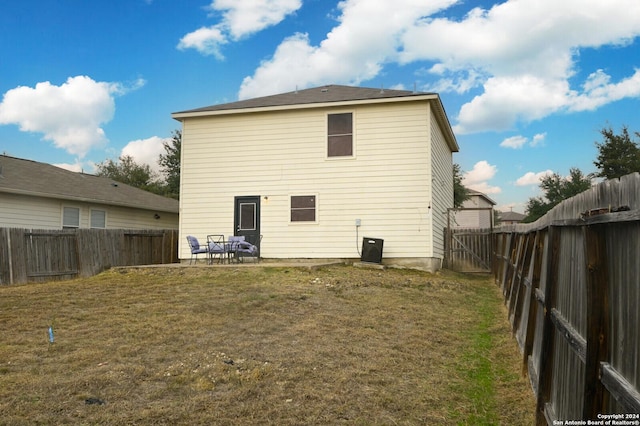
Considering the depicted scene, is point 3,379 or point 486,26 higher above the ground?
point 486,26

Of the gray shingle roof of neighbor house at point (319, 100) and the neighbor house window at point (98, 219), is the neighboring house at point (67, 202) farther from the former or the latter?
the gray shingle roof of neighbor house at point (319, 100)

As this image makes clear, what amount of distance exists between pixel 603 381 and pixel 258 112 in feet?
47.7

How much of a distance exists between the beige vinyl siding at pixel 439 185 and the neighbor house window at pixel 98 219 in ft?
41.4

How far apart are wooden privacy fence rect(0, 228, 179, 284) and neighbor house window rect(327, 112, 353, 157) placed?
24.7 ft

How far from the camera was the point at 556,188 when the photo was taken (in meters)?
44.8

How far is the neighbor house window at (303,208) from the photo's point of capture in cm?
1531

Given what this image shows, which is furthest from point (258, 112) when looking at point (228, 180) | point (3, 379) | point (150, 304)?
point (3, 379)

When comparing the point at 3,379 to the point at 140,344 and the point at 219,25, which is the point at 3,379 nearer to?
the point at 140,344

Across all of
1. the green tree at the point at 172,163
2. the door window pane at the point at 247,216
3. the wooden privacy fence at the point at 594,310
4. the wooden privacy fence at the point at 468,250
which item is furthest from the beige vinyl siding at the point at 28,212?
the green tree at the point at 172,163

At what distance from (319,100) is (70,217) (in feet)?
32.8

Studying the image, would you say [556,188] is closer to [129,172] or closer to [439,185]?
[439,185]

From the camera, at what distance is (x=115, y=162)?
48.3 m

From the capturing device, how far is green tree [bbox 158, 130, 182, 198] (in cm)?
3991

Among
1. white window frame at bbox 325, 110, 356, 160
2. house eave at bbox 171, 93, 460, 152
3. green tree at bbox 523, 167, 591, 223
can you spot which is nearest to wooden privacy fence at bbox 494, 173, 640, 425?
house eave at bbox 171, 93, 460, 152
